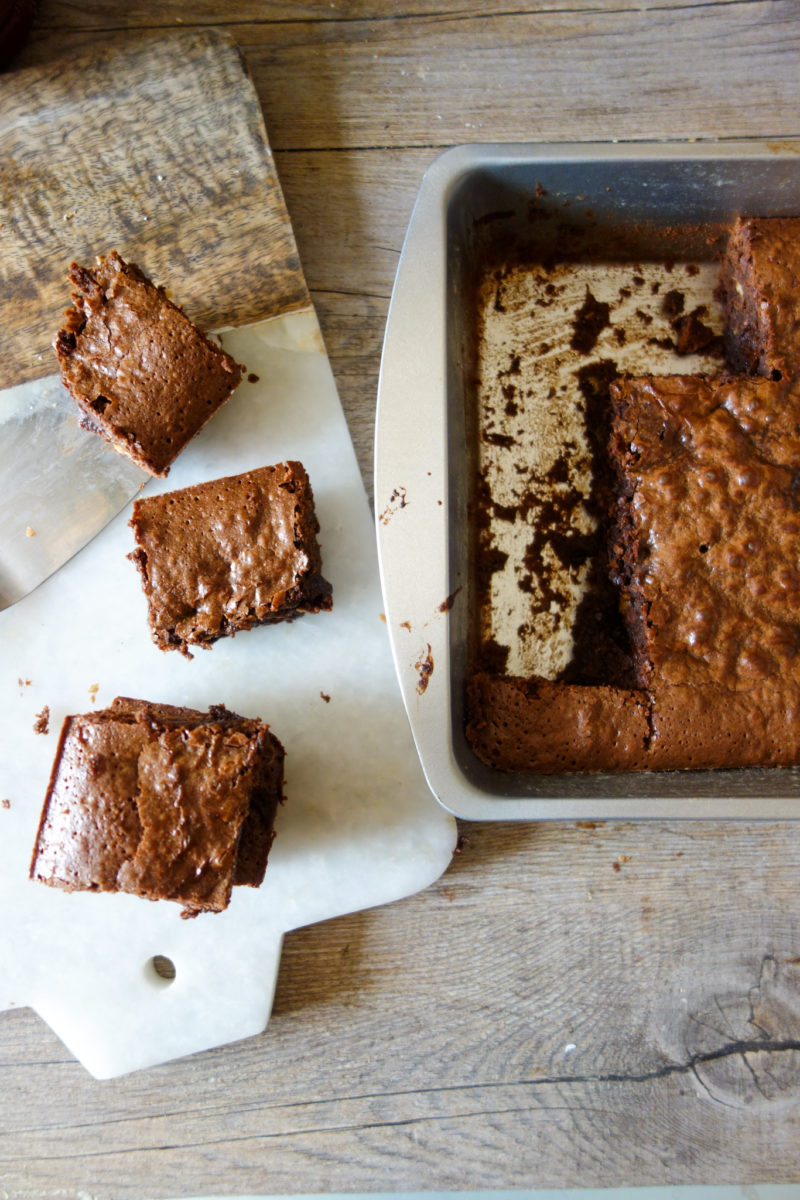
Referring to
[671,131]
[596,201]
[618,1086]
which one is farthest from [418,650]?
[671,131]

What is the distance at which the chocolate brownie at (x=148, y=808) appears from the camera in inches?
77.8

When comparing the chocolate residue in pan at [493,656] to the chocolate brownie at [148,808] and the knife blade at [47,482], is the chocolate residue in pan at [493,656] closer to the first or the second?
the chocolate brownie at [148,808]

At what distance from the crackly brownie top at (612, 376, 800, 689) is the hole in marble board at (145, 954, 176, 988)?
5.93ft

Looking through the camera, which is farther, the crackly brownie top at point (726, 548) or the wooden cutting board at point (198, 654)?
the wooden cutting board at point (198, 654)

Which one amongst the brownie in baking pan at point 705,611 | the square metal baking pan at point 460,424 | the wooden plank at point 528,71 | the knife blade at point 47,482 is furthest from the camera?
the wooden plank at point 528,71

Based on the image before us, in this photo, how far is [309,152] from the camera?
96.0 inches

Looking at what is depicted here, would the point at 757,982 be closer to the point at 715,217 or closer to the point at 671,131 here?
the point at 715,217

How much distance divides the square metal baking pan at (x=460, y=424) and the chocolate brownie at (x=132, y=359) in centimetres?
62

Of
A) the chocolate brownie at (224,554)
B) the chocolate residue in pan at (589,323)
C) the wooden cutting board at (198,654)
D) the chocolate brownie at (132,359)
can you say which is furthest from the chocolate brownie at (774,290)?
the chocolate brownie at (132,359)

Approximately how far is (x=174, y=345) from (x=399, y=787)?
1.54 m

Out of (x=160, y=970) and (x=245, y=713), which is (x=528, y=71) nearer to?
(x=245, y=713)

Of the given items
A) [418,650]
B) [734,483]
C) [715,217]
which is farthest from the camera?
[715,217]

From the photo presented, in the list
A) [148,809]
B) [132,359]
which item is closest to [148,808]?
[148,809]

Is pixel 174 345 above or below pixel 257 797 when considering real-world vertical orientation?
above
